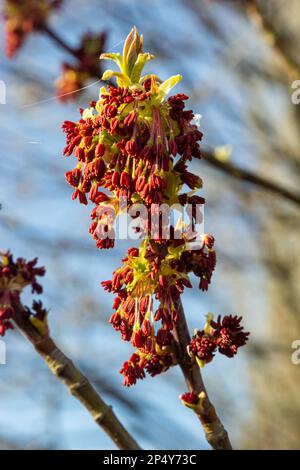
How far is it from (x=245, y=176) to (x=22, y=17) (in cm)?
158

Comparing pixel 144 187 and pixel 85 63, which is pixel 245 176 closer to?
pixel 85 63

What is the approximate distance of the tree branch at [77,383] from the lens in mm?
1779

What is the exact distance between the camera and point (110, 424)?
71.2 inches

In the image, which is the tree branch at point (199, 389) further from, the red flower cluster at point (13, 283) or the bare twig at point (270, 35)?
the bare twig at point (270, 35)

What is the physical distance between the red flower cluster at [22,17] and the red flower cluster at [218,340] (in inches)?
95.1

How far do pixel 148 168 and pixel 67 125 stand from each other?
32 cm

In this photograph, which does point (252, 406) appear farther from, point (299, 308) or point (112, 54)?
point (112, 54)

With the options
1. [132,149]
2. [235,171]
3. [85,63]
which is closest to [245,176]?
[235,171]

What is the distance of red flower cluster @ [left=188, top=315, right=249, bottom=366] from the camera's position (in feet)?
6.24

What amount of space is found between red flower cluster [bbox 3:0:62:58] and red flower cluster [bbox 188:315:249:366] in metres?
2.41

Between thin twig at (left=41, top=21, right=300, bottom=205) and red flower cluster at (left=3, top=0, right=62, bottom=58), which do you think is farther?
red flower cluster at (left=3, top=0, right=62, bottom=58)

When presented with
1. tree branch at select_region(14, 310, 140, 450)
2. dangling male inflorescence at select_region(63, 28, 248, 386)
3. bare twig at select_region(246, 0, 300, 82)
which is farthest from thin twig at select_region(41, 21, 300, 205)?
tree branch at select_region(14, 310, 140, 450)

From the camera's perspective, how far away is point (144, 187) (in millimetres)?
1725

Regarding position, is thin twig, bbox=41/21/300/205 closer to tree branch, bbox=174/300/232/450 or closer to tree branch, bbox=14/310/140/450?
tree branch, bbox=174/300/232/450
